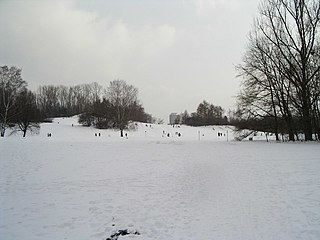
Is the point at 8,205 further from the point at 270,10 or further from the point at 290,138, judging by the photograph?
the point at 270,10

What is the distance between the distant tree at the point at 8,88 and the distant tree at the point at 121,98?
882 inches

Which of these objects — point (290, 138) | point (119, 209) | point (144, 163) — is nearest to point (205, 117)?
point (290, 138)

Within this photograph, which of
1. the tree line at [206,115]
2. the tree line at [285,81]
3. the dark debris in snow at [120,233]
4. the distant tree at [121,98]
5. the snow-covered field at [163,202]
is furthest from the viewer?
the tree line at [206,115]

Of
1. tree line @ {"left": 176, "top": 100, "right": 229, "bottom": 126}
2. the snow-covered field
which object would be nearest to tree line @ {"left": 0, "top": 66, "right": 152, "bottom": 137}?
the snow-covered field

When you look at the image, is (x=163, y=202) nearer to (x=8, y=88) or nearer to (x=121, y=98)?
(x=8, y=88)

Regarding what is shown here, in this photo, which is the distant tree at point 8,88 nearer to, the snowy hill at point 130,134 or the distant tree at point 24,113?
the distant tree at point 24,113

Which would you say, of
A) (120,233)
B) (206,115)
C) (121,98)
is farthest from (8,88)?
(206,115)

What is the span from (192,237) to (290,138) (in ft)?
93.2

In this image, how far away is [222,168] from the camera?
13.7m

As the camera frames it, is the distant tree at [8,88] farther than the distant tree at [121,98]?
No

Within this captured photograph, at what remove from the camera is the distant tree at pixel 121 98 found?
61188 millimetres

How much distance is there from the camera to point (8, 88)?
41.5 m

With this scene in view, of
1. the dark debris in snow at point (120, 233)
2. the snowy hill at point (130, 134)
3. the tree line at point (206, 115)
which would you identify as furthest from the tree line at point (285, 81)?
the tree line at point (206, 115)

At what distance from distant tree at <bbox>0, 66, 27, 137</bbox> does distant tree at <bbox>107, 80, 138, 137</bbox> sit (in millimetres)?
22390
